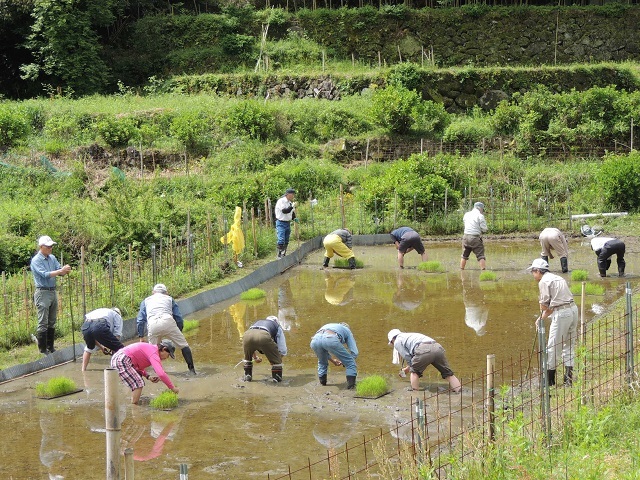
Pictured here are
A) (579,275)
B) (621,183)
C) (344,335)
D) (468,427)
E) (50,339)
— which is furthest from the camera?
(621,183)

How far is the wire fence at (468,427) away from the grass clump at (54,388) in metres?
4.03

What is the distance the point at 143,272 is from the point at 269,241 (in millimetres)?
4210

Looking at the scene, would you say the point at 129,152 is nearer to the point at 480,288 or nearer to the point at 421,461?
the point at 480,288

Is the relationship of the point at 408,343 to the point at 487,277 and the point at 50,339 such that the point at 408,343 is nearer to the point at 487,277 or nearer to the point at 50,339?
the point at 50,339

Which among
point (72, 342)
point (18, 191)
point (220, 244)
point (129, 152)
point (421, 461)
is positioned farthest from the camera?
point (129, 152)

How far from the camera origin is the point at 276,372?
40.8ft

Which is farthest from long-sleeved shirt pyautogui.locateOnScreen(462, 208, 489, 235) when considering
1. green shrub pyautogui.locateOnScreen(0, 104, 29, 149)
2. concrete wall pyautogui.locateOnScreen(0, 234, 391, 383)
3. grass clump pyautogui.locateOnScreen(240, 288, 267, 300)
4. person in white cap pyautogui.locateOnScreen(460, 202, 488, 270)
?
green shrub pyautogui.locateOnScreen(0, 104, 29, 149)

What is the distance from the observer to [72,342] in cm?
1457

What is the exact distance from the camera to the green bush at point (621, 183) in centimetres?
2447

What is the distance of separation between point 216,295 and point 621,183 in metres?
12.1

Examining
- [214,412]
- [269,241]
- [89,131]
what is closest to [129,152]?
[89,131]

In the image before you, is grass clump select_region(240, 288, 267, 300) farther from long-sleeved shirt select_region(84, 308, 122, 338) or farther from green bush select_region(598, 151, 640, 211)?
green bush select_region(598, 151, 640, 211)

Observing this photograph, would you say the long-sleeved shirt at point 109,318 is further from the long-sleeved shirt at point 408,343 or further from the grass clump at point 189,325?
the long-sleeved shirt at point 408,343

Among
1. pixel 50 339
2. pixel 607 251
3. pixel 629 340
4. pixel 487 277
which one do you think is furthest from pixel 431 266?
pixel 629 340
